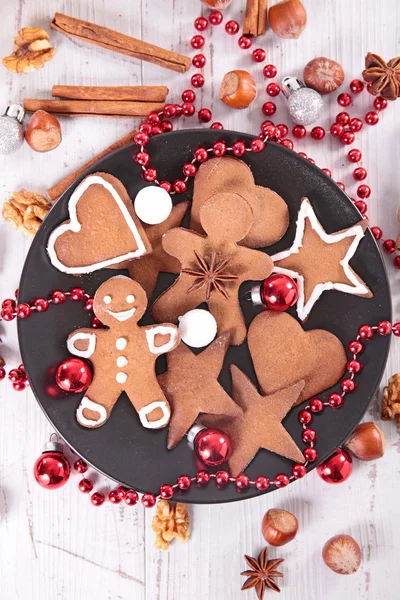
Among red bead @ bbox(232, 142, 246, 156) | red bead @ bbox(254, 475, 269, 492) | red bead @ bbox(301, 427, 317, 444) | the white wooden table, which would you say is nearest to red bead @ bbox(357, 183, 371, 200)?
the white wooden table

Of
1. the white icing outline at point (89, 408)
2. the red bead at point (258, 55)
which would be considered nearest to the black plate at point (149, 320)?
the white icing outline at point (89, 408)

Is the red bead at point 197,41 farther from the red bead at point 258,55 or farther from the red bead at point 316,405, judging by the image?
the red bead at point 316,405

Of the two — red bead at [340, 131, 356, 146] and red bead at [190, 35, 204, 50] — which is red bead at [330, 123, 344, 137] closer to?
red bead at [340, 131, 356, 146]

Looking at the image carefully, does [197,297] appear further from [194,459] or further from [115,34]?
[115,34]

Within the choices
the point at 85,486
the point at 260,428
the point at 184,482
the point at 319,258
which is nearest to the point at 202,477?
the point at 184,482

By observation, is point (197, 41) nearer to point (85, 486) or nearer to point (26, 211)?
point (26, 211)
